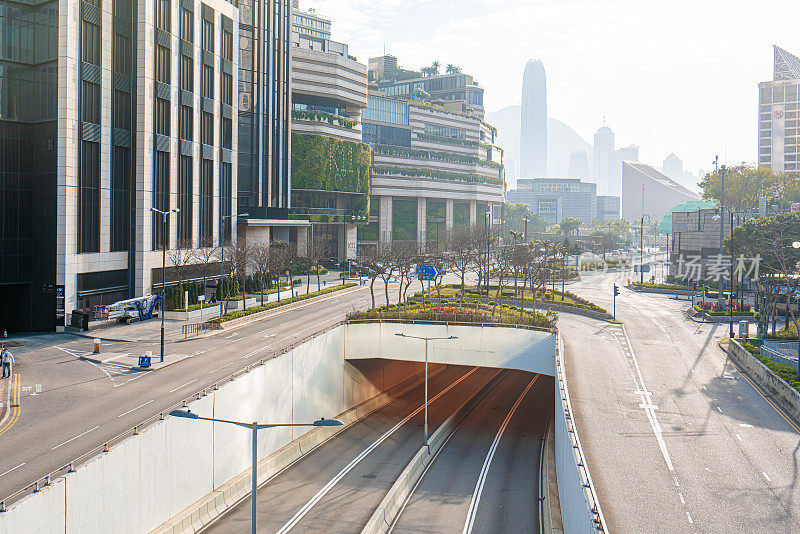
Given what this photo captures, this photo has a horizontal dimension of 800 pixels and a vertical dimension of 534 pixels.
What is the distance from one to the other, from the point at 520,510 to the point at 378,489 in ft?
24.5

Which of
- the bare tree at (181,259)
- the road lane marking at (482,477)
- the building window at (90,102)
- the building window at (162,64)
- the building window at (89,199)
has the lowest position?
the road lane marking at (482,477)

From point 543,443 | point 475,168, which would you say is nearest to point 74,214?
point 543,443

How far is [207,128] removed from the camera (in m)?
73.3

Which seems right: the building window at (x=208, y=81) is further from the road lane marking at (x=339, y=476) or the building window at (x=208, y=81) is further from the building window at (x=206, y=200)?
the road lane marking at (x=339, y=476)

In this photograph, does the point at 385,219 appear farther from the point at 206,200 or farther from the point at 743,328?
the point at 743,328

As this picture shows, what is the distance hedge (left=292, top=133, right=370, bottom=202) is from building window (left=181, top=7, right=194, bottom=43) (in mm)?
40210

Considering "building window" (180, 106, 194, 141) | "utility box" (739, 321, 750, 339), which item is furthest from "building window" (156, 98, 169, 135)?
"utility box" (739, 321, 750, 339)

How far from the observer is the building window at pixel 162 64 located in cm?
6394

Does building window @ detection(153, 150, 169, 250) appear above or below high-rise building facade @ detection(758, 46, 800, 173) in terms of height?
below

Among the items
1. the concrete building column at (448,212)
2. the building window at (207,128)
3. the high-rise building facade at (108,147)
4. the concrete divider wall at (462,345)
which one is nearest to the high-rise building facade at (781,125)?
the concrete building column at (448,212)

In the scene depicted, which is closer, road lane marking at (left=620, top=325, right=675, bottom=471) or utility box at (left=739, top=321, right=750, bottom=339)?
road lane marking at (left=620, top=325, right=675, bottom=471)

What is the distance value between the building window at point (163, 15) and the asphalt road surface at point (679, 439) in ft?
155

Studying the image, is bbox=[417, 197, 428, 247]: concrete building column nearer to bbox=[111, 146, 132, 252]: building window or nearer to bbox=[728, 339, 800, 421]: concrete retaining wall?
bbox=[111, 146, 132, 252]: building window

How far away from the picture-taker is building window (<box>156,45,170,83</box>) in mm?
63938
